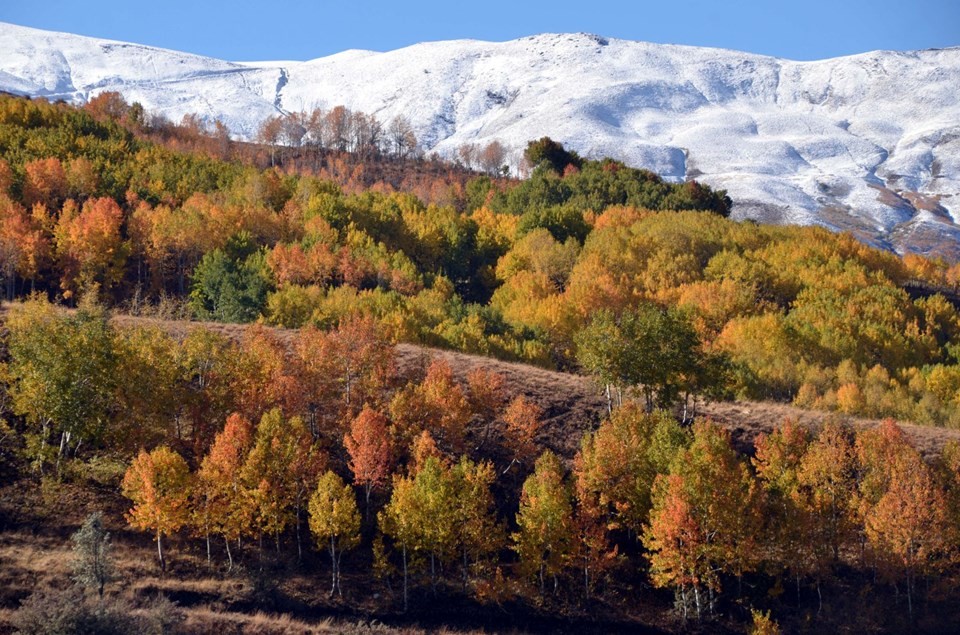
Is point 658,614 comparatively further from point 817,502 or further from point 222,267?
point 222,267

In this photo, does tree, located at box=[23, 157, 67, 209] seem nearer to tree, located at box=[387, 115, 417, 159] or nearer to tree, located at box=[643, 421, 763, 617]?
tree, located at box=[387, 115, 417, 159]

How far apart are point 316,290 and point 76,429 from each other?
99.0 ft

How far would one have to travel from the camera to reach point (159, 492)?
43031mm

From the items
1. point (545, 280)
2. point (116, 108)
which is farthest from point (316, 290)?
point (116, 108)

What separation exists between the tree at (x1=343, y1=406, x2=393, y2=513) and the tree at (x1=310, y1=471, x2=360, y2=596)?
7.07 feet

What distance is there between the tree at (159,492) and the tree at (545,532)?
15814mm

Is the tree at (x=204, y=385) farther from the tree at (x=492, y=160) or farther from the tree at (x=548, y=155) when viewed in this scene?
the tree at (x=492, y=160)

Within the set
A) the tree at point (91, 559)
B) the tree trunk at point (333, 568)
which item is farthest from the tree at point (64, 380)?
the tree trunk at point (333, 568)

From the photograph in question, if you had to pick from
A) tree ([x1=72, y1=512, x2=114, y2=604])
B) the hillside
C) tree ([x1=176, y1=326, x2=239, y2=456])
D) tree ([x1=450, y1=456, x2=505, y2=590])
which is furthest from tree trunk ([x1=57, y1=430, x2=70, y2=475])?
tree ([x1=450, y1=456, x2=505, y2=590])

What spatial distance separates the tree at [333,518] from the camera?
4394cm

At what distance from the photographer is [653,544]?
44.7 metres

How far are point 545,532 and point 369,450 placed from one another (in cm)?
976

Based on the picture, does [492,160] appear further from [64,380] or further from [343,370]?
[64,380]

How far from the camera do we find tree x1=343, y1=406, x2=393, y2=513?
47.5m
